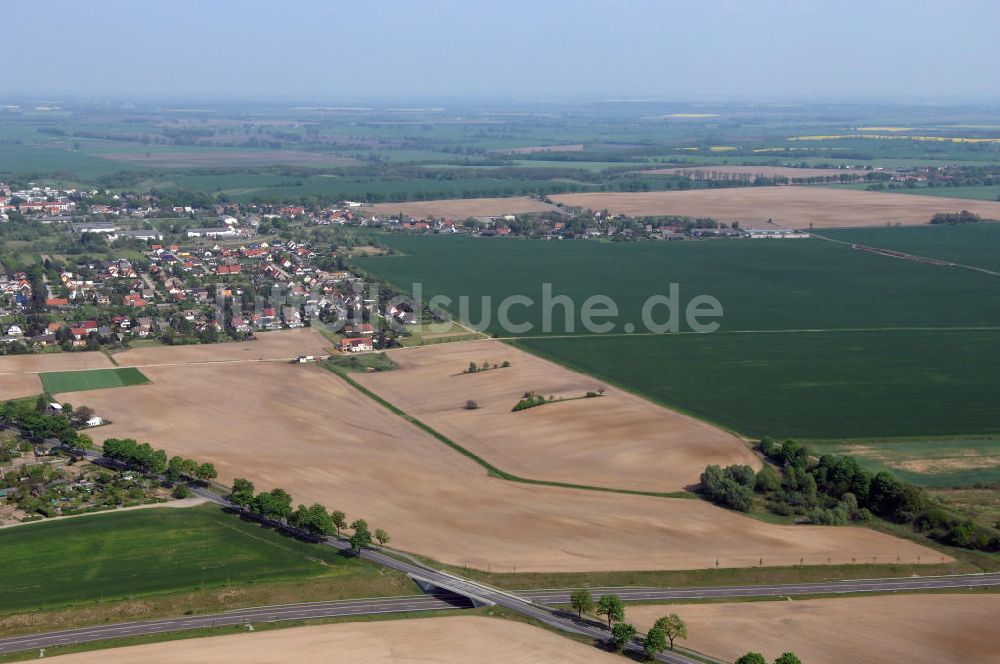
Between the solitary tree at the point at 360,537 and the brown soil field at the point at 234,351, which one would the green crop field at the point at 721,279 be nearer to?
the brown soil field at the point at 234,351

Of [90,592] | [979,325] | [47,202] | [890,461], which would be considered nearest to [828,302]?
[979,325]

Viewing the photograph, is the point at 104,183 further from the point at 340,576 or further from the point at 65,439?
the point at 340,576

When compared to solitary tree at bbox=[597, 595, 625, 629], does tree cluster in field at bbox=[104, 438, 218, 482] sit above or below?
above

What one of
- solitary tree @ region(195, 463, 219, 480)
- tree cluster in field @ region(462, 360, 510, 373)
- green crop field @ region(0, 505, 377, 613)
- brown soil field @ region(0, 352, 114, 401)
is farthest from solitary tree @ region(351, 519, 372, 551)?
brown soil field @ region(0, 352, 114, 401)

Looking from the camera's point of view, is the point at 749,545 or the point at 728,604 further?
the point at 749,545

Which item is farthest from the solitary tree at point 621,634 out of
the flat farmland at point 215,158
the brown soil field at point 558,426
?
the flat farmland at point 215,158

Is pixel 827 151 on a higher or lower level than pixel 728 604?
higher

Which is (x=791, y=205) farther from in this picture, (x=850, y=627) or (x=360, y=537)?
(x=360, y=537)

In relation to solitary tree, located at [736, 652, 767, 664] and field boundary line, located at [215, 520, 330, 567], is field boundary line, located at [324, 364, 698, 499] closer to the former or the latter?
field boundary line, located at [215, 520, 330, 567]
